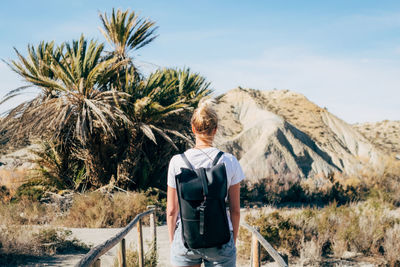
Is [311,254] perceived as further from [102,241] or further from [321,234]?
[102,241]

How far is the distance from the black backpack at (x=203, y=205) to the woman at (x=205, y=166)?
78 millimetres

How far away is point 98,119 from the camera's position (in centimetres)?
1066

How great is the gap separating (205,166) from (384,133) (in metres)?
55.7

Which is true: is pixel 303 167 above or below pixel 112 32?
below

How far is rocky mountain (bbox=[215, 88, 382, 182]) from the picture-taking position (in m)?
28.0

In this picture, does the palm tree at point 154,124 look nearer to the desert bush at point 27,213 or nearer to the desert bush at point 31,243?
the desert bush at point 27,213

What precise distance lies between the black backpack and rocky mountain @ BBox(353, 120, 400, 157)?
161 ft

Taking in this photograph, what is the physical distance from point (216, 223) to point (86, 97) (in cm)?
937

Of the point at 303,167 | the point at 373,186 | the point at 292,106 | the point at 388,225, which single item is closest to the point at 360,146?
the point at 292,106

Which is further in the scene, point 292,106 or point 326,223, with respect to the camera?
point 292,106

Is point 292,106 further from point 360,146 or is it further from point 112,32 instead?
point 112,32

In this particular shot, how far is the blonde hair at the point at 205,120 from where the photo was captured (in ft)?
8.54

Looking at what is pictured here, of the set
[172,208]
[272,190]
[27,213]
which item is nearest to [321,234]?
[172,208]

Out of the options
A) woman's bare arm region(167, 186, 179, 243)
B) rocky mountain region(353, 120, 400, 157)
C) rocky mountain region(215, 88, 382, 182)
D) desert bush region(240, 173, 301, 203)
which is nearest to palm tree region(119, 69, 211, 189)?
desert bush region(240, 173, 301, 203)
